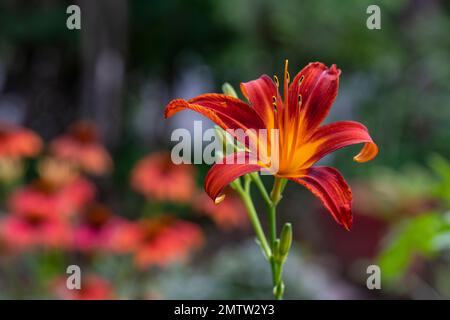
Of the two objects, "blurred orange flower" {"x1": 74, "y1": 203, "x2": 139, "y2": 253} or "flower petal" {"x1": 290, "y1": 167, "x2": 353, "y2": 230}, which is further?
"blurred orange flower" {"x1": 74, "y1": 203, "x2": 139, "y2": 253}

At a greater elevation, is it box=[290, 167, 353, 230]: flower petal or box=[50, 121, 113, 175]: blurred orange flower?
box=[50, 121, 113, 175]: blurred orange flower

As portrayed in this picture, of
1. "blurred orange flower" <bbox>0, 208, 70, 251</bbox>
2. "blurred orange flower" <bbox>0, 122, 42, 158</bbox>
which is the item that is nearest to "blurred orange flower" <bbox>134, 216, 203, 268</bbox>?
"blurred orange flower" <bbox>0, 208, 70, 251</bbox>

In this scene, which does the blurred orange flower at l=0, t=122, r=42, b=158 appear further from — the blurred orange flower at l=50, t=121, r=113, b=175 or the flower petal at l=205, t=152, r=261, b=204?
the flower petal at l=205, t=152, r=261, b=204

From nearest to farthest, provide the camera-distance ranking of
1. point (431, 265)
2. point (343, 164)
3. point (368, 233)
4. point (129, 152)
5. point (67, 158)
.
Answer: point (67, 158)
point (431, 265)
point (368, 233)
point (343, 164)
point (129, 152)

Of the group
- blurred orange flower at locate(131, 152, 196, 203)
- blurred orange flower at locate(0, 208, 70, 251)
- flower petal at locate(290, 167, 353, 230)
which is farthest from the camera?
blurred orange flower at locate(131, 152, 196, 203)

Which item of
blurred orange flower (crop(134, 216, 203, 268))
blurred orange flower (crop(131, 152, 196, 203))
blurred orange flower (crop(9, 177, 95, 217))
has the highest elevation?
blurred orange flower (crop(131, 152, 196, 203))

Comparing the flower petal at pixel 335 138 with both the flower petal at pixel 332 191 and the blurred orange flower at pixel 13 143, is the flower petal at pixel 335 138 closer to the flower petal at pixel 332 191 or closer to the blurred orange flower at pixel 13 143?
the flower petal at pixel 332 191

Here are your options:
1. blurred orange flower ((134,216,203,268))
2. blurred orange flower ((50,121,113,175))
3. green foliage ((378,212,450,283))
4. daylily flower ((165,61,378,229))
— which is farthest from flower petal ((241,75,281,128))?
blurred orange flower ((50,121,113,175))

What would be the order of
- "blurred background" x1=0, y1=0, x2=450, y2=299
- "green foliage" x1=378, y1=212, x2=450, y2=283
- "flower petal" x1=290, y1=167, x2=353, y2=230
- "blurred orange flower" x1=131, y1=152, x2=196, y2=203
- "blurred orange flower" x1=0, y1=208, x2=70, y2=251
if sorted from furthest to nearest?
"blurred orange flower" x1=131, y1=152, x2=196, y2=203 → "blurred background" x1=0, y1=0, x2=450, y2=299 → "blurred orange flower" x1=0, y1=208, x2=70, y2=251 → "green foliage" x1=378, y1=212, x2=450, y2=283 → "flower petal" x1=290, y1=167, x2=353, y2=230

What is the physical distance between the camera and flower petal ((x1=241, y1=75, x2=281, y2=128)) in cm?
29
